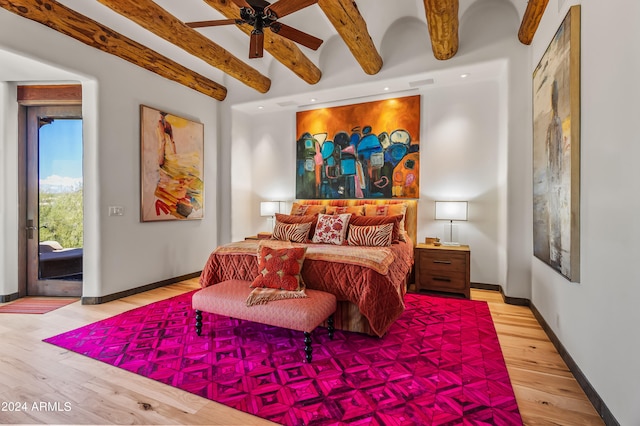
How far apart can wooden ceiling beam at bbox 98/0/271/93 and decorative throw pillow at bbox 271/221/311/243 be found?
2312 millimetres

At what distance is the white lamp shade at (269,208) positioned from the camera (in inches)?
213

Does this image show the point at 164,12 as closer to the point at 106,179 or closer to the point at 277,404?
the point at 106,179

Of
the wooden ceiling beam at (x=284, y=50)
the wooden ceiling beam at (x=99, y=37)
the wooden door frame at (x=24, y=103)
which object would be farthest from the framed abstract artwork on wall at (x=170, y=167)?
the wooden ceiling beam at (x=284, y=50)

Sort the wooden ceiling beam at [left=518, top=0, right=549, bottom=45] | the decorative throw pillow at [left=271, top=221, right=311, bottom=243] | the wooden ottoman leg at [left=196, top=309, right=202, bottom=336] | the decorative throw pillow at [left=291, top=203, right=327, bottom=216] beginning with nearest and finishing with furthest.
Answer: the wooden ottoman leg at [left=196, top=309, right=202, bottom=336]
the wooden ceiling beam at [left=518, top=0, right=549, bottom=45]
the decorative throw pillow at [left=271, top=221, right=311, bottom=243]
the decorative throw pillow at [left=291, top=203, right=327, bottom=216]

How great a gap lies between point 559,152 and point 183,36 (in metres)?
3.91

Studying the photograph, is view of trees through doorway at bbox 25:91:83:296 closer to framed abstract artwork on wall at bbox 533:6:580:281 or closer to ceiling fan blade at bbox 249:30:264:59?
ceiling fan blade at bbox 249:30:264:59

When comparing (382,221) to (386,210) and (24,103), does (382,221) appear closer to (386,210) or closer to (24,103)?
(386,210)

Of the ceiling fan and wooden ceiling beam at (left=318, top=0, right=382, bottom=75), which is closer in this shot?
the ceiling fan

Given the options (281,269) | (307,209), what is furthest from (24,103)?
(281,269)

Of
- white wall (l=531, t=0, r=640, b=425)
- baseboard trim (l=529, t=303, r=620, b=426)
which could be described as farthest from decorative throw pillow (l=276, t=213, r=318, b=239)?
white wall (l=531, t=0, r=640, b=425)

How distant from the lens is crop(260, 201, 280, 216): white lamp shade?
5.42 meters

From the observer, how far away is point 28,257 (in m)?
4.01

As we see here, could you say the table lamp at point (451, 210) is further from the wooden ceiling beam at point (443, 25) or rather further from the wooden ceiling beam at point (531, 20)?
the wooden ceiling beam at point (531, 20)

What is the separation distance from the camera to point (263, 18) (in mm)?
2693
